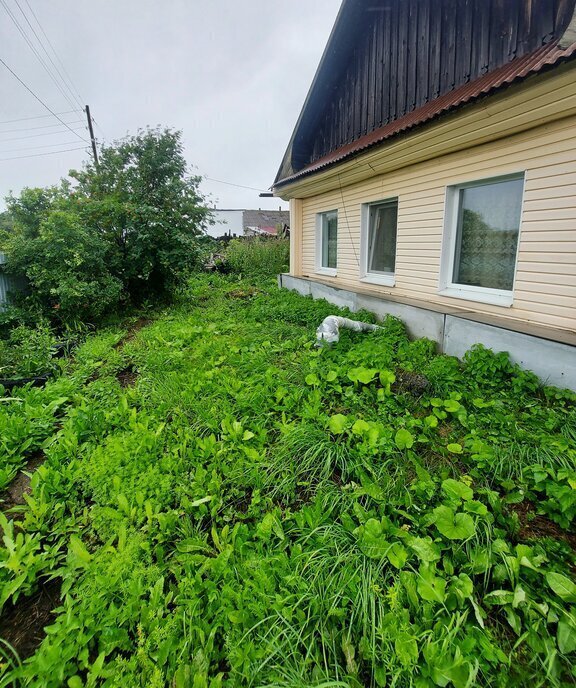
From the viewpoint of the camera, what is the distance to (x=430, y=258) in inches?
185

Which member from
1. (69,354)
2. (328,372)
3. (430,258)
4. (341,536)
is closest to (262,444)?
(341,536)

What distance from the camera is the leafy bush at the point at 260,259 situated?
40.0 feet

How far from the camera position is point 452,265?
4.51 meters

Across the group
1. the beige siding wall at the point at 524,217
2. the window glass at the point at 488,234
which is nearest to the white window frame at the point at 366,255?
the beige siding wall at the point at 524,217

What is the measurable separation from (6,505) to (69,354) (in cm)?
324

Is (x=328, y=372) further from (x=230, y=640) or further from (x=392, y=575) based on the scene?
(x=230, y=640)

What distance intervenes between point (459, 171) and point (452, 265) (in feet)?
3.77

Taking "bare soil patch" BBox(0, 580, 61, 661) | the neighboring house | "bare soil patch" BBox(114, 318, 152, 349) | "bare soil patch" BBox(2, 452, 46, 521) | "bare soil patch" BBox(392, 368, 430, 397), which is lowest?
"bare soil patch" BBox(0, 580, 61, 661)

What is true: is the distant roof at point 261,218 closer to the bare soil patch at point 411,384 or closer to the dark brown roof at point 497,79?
the dark brown roof at point 497,79

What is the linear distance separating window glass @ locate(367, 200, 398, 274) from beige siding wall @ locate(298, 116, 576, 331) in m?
0.32

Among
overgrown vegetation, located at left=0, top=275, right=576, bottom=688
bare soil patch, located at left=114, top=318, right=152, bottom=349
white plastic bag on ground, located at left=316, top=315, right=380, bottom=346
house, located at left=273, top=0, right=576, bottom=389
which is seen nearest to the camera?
overgrown vegetation, located at left=0, top=275, right=576, bottom=688

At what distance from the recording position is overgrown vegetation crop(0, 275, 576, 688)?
1.28 metres

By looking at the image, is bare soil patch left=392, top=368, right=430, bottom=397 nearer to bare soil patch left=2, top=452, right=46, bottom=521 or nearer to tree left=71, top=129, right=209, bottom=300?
bare soil patch left=2, top=452, right=46, bottom=521

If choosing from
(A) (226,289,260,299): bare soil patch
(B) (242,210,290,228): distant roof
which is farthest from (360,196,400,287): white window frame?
(B) (242,210,290,228): distant roof
